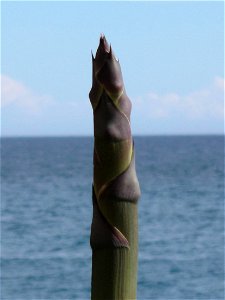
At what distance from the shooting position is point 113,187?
53.0 inches

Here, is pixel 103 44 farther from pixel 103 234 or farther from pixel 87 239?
pixel 87 239

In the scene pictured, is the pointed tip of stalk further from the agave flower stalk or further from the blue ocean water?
the blue ocean water

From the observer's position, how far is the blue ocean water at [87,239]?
1916 cm

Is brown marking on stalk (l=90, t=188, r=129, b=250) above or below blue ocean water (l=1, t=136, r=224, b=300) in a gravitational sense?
above

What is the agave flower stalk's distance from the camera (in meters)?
1.35

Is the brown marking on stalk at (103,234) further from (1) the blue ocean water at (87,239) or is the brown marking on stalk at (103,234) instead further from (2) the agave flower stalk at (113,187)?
(1) the blue ocean water at (87,239)

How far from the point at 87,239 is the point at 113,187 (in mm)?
23764

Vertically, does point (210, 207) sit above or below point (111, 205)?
below

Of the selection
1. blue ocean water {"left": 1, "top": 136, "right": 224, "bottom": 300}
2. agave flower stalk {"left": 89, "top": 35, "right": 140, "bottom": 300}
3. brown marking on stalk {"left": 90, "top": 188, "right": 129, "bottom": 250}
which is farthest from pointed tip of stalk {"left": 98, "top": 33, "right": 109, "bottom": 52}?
blue ocean water {"left": 1, "top": 136, "right": 224, "bottom": 300}

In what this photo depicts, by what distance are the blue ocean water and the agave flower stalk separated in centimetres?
1642

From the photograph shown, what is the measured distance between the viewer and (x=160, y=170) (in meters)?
A: 63.0

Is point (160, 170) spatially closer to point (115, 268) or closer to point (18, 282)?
point (18, 282)

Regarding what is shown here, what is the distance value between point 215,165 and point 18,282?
Result: 51.6 m

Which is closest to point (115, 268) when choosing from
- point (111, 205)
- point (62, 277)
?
point (111, 205)
